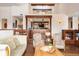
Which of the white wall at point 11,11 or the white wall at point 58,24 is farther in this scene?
the white wall at point 58,24

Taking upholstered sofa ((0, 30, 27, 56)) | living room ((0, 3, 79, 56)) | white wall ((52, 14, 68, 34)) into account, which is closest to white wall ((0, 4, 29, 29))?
living room ((0, 3, 79, 56))

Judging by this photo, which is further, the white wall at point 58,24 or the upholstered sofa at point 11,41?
the white wall at point 58,24

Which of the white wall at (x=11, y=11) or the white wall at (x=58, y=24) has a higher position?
the white wall at (x=11, y=11)

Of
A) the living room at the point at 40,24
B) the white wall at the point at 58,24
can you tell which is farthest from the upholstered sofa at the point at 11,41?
the white wall at the point at 58,24

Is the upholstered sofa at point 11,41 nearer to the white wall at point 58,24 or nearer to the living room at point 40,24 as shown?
the living room at point 40,24

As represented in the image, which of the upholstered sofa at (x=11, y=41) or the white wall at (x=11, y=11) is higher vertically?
the white wall at (x=11, y=11)

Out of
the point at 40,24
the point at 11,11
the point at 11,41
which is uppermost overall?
the point at 11,11

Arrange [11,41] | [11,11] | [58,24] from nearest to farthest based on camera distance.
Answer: [11,41] < [11,11] < [58,24]

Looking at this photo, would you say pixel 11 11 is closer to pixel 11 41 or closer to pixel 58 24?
pixel 11 41

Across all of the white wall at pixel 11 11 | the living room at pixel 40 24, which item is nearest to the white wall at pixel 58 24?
the living room at pixel 40 24

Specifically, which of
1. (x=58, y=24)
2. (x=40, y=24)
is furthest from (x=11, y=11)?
(x=58, y=24)

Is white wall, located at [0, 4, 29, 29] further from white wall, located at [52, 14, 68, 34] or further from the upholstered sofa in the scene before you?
white wall, located at [52, 14, 68, 34]

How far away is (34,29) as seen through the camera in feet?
3.68

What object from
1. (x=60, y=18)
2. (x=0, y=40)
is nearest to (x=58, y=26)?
(x=60, y=18)
